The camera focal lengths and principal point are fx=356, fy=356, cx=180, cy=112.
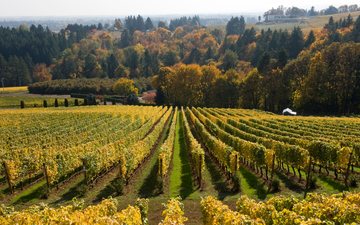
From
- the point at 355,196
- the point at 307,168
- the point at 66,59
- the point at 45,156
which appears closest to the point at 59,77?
the point at 66,59

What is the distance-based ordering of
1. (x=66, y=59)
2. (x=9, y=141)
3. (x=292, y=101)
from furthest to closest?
1. (x=66, y=59)
2. (x=292, y=101)
3. (x=9, y=141)

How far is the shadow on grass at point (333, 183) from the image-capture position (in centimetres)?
2906

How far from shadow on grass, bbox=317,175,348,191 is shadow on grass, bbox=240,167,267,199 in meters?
5.60

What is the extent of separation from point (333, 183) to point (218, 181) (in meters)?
9.85

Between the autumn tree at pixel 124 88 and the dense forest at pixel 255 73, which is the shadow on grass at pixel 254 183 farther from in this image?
the autumn tree at pixel 124 88

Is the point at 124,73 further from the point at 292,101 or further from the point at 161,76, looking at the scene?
the point at 292,101

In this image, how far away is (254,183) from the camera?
104 ft

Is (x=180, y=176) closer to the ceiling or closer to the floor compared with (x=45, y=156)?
closer to the floor

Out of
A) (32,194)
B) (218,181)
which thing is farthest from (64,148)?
(218,181)

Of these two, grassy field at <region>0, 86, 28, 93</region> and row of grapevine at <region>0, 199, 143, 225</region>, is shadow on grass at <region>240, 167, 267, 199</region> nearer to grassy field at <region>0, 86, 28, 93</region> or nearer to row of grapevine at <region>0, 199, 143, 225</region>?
row of grapevine at <region>0, 199, 143, 225</region>

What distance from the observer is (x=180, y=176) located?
114 feet

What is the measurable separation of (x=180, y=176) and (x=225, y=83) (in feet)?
244

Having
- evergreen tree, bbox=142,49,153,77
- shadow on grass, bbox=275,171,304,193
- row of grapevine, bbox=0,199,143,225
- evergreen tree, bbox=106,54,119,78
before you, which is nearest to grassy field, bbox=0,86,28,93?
evergreen tree, bbox=106,54,119,78

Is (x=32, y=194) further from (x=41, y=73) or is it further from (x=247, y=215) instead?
(x=41, y=73)
